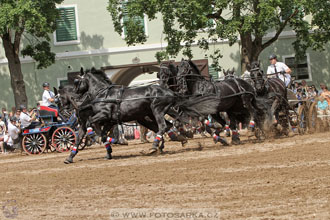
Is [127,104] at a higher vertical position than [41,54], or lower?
lower

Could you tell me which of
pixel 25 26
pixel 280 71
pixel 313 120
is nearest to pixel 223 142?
pixel 280 71

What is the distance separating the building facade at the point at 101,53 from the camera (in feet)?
103

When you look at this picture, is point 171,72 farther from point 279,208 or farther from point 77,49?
point 77,49

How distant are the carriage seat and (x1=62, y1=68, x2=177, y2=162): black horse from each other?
17.5 feet

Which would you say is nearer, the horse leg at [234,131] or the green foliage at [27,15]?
the horse leg at [234,131]

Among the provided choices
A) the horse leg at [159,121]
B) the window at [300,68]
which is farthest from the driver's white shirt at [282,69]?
the window at [300,68]

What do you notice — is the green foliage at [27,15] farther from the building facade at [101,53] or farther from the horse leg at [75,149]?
the horse leg at [75,149]

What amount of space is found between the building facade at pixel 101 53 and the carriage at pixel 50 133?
10.4m

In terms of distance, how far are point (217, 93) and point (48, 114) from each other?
735cm

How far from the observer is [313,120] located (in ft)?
61.2

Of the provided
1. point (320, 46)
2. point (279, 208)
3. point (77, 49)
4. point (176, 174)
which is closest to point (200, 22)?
point (320, 46)

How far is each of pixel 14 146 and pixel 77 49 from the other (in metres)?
10.2

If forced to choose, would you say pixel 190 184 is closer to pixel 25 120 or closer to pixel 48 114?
pixel 48 114

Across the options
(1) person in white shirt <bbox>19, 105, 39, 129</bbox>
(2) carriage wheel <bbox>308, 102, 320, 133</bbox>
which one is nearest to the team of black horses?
(2) carriage wheel <bbox>308, 102, 320, 133</bbox>
